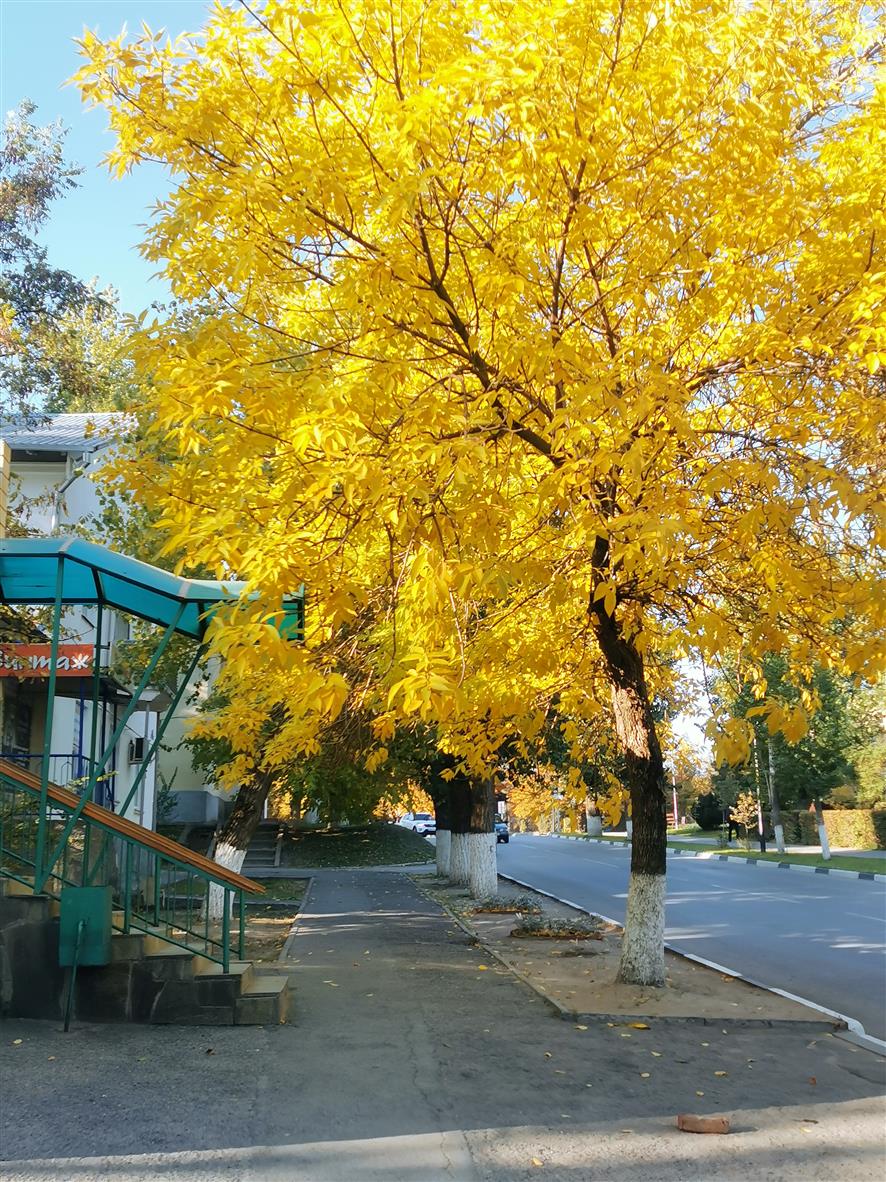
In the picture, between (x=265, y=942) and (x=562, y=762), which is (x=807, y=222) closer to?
(x=265, y=942)

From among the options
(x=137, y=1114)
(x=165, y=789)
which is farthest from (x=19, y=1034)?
(x=165, y=789)

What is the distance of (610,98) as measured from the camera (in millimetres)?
6191

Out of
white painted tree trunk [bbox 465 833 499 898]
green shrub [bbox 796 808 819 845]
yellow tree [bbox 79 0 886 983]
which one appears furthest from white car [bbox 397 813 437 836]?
yellow tree [bbox 79 0 886 983]

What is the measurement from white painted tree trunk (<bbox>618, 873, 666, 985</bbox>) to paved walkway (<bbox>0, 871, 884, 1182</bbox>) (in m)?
1.17

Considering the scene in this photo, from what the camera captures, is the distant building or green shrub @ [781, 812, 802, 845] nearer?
the distant building

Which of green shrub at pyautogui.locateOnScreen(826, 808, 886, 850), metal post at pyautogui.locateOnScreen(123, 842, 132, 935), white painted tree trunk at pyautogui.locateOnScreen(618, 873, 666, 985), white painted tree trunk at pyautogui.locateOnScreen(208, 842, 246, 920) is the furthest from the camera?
green shrub at pyautogui.locateOnScreen(826, 808, 886, 850)

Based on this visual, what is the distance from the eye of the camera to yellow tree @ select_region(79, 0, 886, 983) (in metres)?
5.46

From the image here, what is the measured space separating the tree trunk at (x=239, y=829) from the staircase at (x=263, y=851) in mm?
12362

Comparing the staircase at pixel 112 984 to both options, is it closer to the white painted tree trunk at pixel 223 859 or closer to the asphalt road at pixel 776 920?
the asphalt road at pixel 776 920

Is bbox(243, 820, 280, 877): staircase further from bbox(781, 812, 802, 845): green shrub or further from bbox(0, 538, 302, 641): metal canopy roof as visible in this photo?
bbox(781, 812, 802, 845): green shrub

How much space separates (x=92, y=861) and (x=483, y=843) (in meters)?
11.5

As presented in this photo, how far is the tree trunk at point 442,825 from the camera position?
2365 centimetres

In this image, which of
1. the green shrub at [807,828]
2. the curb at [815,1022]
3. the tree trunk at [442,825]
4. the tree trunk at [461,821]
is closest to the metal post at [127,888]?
the curb at [815,1022]

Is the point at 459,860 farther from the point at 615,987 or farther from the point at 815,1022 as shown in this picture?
the point at 815,1022
